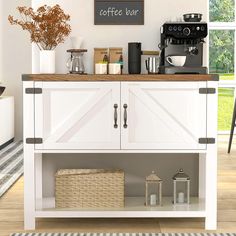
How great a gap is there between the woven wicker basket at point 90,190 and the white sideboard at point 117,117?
0.67ft

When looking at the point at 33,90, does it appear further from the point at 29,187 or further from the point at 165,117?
the point at 165,117

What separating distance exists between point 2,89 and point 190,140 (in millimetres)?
4508

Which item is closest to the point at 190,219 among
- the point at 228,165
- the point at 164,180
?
the point at 164,180

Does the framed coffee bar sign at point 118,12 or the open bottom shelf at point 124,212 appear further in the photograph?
the framed coffee bar sign at point 118,12

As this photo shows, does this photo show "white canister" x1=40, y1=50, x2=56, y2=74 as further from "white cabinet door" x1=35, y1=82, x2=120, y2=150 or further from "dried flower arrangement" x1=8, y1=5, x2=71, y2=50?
"white cabinet door" x1=35, y1=82, x2=120, y2=150

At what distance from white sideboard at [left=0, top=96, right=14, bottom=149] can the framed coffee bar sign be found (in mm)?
3654

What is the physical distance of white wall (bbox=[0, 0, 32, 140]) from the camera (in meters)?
8.31

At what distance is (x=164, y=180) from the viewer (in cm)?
417

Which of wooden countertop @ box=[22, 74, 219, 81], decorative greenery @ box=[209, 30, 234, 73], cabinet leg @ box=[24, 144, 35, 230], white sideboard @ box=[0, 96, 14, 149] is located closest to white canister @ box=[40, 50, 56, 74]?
wooden countertop @ box=[22, 74, 219, 81]

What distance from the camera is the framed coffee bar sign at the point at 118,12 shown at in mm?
4090

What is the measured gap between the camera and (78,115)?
3.65m

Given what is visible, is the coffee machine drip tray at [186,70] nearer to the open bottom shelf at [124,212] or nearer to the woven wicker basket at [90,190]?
the woven wicker basket at [90,190]

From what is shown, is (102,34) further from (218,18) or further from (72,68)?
(218,18)

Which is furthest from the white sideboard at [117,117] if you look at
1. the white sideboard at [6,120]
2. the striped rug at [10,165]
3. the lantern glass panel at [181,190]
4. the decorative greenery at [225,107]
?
the decorative greenery at [225,107]
